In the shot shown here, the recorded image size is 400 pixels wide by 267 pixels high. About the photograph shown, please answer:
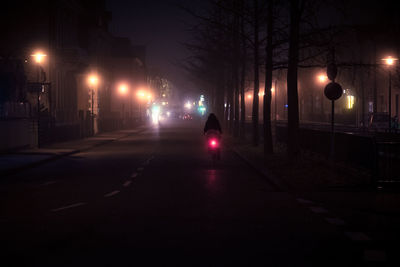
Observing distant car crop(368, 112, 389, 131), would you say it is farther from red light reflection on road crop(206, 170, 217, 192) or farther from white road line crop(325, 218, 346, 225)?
white road line crop(325, 218, 346, 225)

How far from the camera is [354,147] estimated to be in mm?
19078

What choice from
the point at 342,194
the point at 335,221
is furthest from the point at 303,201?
the point at 335,221

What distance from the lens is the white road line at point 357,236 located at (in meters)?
8.39

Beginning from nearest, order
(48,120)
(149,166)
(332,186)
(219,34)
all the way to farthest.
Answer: (332,186)
(149,166)
(48,120)
(219,34)

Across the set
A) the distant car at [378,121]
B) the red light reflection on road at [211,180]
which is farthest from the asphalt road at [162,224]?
the distant car at [378,121]

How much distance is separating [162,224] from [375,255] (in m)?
3.43

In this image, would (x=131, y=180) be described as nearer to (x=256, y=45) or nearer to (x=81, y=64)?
(x=256, y=45)

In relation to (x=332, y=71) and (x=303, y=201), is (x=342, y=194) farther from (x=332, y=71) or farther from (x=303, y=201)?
(x=332, y=71)

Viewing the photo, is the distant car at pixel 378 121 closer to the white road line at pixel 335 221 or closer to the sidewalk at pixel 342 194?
the sidewalk at pixel 342 194

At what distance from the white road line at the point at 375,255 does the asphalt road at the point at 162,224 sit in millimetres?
193

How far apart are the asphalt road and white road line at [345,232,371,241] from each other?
0.52 ft

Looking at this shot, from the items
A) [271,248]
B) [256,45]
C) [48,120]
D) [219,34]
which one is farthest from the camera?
[219,34]

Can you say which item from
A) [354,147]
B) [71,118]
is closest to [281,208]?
[354,147]

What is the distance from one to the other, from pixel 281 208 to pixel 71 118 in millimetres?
36988
